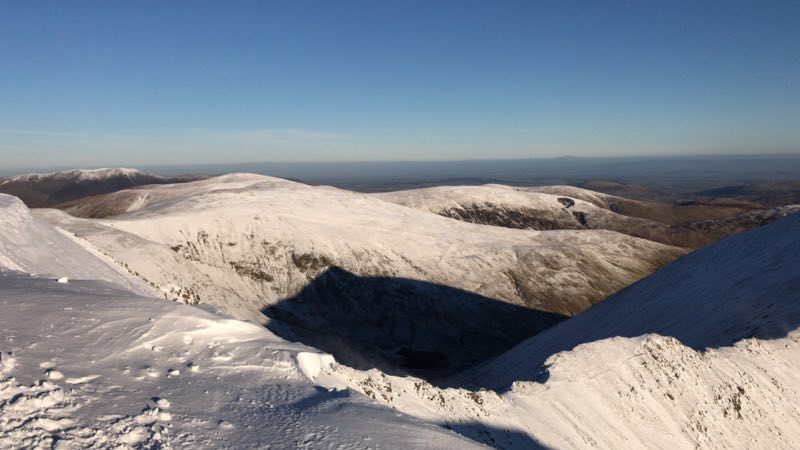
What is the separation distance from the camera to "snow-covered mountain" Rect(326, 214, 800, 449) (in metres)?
18.9

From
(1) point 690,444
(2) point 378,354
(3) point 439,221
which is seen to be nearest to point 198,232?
(2) point 378,354

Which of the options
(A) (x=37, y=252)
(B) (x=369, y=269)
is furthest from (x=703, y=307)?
(B) (x=369, y=269)

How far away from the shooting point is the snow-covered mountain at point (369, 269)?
55625mm

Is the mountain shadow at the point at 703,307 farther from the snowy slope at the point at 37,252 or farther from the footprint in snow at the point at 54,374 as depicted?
the snowy slope at the point at 37,252

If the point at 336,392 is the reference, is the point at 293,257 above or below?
below

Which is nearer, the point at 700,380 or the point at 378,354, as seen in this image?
the point at 700,380

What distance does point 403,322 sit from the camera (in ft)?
204

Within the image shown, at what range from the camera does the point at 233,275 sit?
63.1 m

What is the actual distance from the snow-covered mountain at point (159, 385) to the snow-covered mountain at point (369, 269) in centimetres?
3591

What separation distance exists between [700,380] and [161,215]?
71.9m

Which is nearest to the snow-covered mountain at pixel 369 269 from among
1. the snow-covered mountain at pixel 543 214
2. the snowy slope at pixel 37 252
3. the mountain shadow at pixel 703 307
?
the mountain shadow at pixel 703 307

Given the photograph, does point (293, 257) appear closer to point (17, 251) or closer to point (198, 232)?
point (198, 232)

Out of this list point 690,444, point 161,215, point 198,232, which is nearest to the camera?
point 690,444

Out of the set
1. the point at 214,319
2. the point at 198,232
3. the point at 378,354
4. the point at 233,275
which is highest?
the point at 214,319
